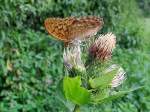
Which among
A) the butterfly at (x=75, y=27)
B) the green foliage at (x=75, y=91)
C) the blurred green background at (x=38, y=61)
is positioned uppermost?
the butterfly at (x=75, y=27)

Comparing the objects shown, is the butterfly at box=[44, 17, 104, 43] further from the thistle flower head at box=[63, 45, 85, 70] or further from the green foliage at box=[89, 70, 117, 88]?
the green foliage at box=[89, 70, 117, 88]

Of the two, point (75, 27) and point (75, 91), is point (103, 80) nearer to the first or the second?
point (75, 91)

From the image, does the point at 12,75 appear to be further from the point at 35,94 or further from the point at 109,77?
the point at 109,77

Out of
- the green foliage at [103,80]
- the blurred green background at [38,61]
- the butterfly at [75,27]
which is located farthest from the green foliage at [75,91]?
the blurred green background at [38,61]

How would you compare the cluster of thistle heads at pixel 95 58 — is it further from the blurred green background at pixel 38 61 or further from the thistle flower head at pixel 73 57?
the blurred green background at pixel 38 61

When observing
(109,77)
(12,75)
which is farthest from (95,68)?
(12,75)

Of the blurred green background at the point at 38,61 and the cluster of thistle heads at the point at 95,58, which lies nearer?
the cluster of thistle heads at the point at 95,58

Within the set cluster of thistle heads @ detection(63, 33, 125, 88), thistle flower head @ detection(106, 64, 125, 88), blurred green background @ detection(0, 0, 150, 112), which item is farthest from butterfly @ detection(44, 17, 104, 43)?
blurred green background @ detection(0, 0, 150, 112)
